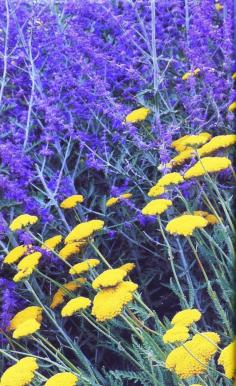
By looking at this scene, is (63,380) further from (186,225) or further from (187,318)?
(186,225)

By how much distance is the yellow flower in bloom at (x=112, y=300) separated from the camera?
1938 millimetres

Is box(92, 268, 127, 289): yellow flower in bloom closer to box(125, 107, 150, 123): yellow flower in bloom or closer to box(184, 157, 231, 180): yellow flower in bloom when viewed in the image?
box(184, 157, 231, 180): yellow flower in bloom

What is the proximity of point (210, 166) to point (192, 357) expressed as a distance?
2.19ft

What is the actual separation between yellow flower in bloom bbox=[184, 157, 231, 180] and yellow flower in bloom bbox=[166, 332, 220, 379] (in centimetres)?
58

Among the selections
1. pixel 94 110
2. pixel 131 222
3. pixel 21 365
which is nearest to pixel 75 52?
pixel 94 110

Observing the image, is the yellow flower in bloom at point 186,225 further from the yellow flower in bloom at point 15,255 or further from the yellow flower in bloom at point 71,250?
the yellow flower in bloom at point 15,255

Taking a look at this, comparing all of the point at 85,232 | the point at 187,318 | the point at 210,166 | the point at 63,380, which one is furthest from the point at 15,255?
the point at 187,318

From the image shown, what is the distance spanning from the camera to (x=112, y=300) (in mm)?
1966

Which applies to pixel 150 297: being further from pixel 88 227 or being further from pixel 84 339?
pixel 88 227

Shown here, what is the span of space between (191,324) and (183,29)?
229 centimetres

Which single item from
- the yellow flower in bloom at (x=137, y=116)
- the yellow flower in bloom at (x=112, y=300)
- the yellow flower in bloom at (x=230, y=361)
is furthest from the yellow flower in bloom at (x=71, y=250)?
the yellow flower in bloom at (x=230, y=361)

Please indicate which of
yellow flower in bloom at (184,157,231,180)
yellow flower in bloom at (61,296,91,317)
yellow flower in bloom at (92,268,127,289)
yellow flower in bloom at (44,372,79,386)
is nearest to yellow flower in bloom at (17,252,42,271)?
yellow flower in bloom at (61,296,91,317)

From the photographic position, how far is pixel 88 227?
236 cm

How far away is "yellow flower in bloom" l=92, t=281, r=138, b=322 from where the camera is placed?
194 centimetres
